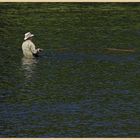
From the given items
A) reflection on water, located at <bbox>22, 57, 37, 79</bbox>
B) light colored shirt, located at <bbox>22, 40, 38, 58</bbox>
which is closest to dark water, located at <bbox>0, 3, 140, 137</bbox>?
reflection on water, located at <bbox>22, 57, 37, 79</bbox>

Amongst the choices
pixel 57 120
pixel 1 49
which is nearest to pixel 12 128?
pixel 57 120

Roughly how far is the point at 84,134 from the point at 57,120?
296cm

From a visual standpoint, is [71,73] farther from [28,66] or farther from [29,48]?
[29,48]

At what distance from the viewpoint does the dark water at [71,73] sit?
5062 cm

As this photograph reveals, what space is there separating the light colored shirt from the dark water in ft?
1.87

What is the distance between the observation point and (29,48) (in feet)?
223

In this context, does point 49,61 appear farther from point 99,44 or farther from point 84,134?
point 84,134

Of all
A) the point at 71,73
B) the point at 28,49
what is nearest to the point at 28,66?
the point at 28,49

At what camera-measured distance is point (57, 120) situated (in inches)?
2013

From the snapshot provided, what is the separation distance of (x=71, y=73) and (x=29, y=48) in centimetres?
598

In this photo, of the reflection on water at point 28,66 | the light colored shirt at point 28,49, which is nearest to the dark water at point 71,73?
the reflection on water at point 28,66

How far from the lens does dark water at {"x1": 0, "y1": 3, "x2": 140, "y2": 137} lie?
5062cm

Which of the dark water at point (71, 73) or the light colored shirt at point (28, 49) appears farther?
the light colored shirt at point (28, 49)

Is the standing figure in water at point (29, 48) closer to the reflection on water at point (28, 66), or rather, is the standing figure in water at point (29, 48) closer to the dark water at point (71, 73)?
the reflection on water at point (28, 66)
